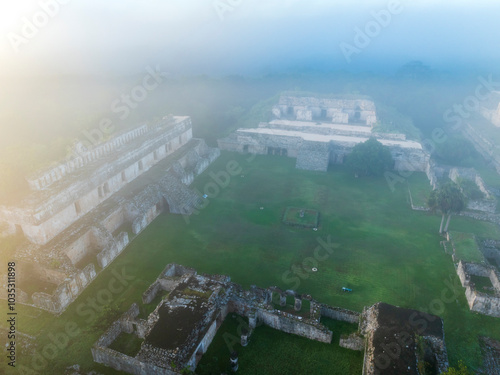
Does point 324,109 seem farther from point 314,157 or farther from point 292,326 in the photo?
point 292,326

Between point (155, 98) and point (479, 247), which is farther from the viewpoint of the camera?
point (155, 98)

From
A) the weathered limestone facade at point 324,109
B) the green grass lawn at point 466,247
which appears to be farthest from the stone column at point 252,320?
the weathered limestone facade at point 324,109

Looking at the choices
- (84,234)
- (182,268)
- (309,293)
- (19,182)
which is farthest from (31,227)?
(309,293)

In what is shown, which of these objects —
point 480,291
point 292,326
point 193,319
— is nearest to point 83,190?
point 193,319

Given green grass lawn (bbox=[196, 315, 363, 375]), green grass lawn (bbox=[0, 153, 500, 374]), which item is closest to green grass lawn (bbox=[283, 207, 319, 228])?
green grass lawn (bbox=[0, 153, 500, 374])

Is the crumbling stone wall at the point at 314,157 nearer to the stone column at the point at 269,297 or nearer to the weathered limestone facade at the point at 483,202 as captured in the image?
the weathered limestone facade at the point at 483,202

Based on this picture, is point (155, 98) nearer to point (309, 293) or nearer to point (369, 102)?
point (369, 102)

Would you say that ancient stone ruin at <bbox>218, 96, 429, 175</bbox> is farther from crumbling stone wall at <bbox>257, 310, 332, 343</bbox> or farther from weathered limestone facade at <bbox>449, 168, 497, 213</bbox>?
Answer: crumbling stone wall at <bbox>257, 310, 332, 343</bbox>
